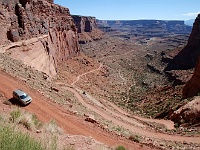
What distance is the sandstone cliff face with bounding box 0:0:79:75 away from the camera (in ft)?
141

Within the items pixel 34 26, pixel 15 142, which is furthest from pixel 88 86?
pixel 15 142

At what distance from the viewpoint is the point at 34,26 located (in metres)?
51.6

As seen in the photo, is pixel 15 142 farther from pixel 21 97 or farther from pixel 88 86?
pixel 88 86

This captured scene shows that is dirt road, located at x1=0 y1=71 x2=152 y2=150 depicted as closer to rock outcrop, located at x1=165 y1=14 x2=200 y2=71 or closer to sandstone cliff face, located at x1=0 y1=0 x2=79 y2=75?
sandstone cliff face, located at x1=0 y1=0 x2=79 y2=75

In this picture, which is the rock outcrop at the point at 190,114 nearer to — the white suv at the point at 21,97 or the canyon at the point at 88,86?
the canyon at the point at 88,86

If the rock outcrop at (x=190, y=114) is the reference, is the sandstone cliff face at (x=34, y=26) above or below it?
above

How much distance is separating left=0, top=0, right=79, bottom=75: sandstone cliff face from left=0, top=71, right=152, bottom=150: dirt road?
15158mm

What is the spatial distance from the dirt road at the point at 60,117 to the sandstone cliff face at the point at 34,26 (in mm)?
15158

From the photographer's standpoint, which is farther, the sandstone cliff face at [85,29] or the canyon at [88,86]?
the sandstone cliff face at [85,29]

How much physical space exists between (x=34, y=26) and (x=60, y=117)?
3322cm

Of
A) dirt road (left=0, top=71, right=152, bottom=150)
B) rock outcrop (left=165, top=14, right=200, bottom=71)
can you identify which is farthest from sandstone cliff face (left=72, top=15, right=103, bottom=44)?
dirt road (left=0, top=71, right=152, bottom=150)

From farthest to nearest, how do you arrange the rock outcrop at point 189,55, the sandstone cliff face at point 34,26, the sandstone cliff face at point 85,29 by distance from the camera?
1. the sandstone cliff face at point 85,29
2. the rock outcrop at point 189,55
3. the sandstone cliff face at point 34,26

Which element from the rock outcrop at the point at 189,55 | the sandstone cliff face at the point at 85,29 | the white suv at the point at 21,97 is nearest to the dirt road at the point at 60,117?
the white suv at the point at 21,97

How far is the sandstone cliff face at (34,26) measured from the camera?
43.0m
